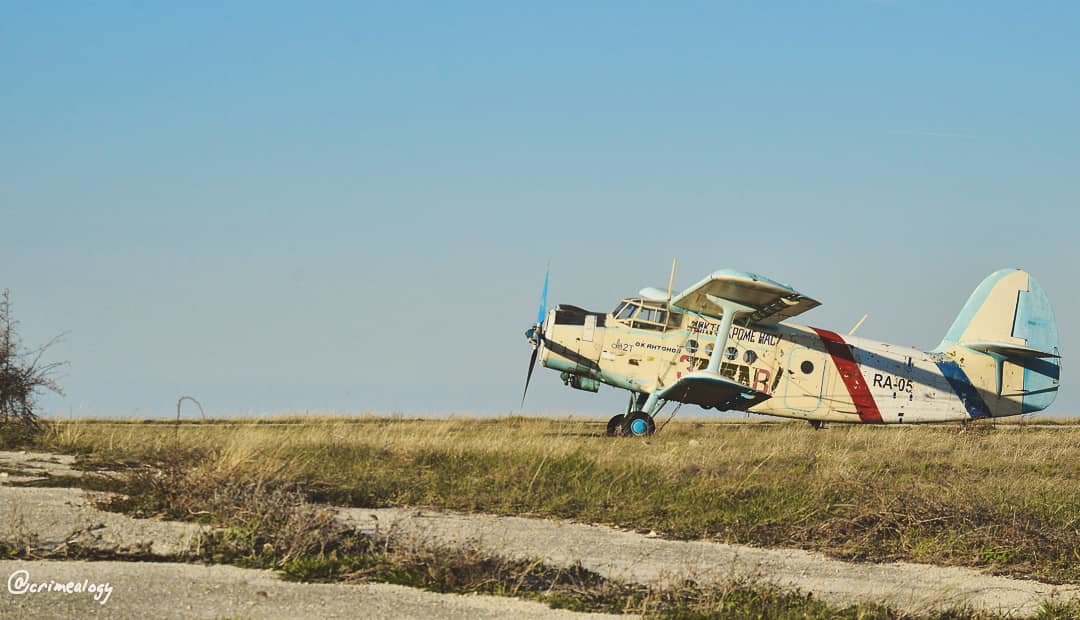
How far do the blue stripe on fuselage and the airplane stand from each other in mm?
28

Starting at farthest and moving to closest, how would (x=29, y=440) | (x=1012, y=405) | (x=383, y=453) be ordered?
(x=1012, y=405) → (x=29, y=440) → (x=383, y=453)

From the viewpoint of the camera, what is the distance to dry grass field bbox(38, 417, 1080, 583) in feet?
38.3

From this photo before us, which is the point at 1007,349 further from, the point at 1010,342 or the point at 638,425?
the point at 638,425

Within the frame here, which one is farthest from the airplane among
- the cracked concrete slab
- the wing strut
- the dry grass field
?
the cracked concrete slab

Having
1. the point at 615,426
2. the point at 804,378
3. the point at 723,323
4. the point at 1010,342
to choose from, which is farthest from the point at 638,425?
the point at 1010,342

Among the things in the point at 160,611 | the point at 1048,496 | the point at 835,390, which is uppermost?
the point at 835,390

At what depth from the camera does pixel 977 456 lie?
19938 mm

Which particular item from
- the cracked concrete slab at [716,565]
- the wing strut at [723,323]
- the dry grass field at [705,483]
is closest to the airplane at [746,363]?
the wing strut at [723,323]

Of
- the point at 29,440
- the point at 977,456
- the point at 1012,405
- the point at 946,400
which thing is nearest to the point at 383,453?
the point at 29,440

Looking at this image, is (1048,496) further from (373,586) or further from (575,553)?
(373,586)

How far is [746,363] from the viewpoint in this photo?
24438 millimetres

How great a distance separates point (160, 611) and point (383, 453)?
29.2 ft

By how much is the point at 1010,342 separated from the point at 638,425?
33.1 ft

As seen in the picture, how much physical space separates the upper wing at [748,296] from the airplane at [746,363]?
0.04 meters
